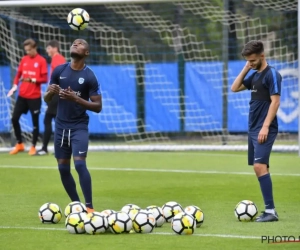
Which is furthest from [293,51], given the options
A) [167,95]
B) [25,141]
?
[25,141]

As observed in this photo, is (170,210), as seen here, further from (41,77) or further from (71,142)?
(41,77)

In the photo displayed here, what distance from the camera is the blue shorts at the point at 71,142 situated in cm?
993

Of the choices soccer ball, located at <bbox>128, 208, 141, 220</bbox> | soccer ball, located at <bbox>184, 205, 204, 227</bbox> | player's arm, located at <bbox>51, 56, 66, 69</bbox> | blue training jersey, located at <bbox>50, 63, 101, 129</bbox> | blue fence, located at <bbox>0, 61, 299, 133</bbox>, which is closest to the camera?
soccer ball, located at <bbox>128, 208, 141, 220</bbox>

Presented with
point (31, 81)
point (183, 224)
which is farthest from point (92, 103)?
point (31, 81)

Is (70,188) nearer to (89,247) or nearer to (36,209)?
(36,209)

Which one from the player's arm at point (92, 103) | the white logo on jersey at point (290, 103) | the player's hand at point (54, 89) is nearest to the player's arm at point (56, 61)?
the white logo on jersey at point (290, 103)

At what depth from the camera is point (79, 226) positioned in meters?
8.75

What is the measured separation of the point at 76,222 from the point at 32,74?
9564 mm

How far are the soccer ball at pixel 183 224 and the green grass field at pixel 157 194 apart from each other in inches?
4.6

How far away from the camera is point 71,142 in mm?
10031

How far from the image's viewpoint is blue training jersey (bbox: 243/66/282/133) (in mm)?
9625

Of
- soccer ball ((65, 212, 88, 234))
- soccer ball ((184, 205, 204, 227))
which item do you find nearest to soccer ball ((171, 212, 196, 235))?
soccer ball ((184, 205, 204, 227))

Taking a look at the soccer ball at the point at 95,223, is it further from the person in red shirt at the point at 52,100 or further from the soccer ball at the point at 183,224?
the person in red shirt at the point at 52,100

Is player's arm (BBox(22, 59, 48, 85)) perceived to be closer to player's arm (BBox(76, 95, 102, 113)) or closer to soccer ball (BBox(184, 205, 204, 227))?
player's arm (BBox(76, 95, 102, 113))
